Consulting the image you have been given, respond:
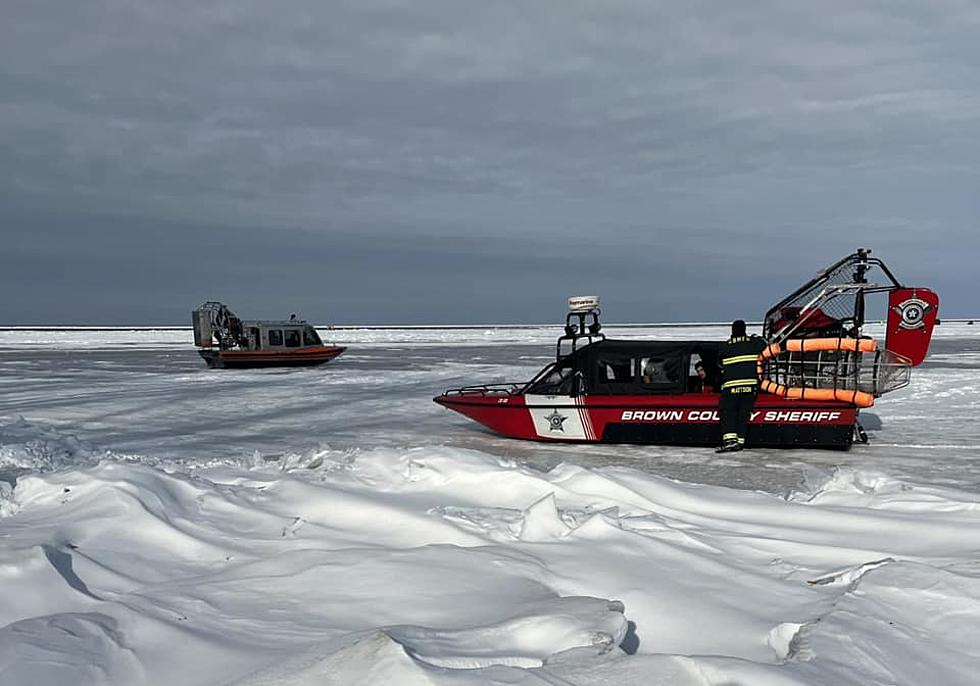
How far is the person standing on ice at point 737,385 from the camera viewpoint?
828 centimetres

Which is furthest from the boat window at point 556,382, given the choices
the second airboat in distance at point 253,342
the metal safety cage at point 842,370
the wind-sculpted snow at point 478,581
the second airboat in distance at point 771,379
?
the second airboat in distance at point 253,342

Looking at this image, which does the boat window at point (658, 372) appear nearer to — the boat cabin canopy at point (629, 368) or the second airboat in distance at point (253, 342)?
the boat cabin canopy at point (629, 368)

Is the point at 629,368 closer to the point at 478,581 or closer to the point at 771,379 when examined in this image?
the point at 771,379

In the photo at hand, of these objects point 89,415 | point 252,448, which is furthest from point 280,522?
point 89,415

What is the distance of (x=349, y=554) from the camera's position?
3.58 meters

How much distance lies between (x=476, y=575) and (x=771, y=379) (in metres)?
6.49

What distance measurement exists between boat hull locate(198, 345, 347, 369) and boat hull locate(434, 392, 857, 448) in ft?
47.4

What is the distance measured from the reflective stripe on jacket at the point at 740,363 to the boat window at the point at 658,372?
23.7 inches

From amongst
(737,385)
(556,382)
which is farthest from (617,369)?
(737,385)

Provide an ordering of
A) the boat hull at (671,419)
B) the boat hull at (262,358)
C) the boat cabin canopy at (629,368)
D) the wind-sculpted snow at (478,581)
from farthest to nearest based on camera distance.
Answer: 1. the boat hull at (262,358)
2. the boat cabin canopy at (629,368)
3. the boat hull at (671,419)
4. the wind-sculpted snow at (478,581)

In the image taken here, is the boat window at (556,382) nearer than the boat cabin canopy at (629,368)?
No

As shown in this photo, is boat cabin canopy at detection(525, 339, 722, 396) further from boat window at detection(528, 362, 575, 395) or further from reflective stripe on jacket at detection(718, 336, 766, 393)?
reflective stripe on jacket at detection(718, 336, 766, 393)

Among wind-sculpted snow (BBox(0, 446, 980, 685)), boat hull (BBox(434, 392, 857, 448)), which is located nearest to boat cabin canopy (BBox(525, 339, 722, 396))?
boat hull (BBox(434, 392, 857, 448))

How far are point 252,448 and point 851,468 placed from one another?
21.7 ft
